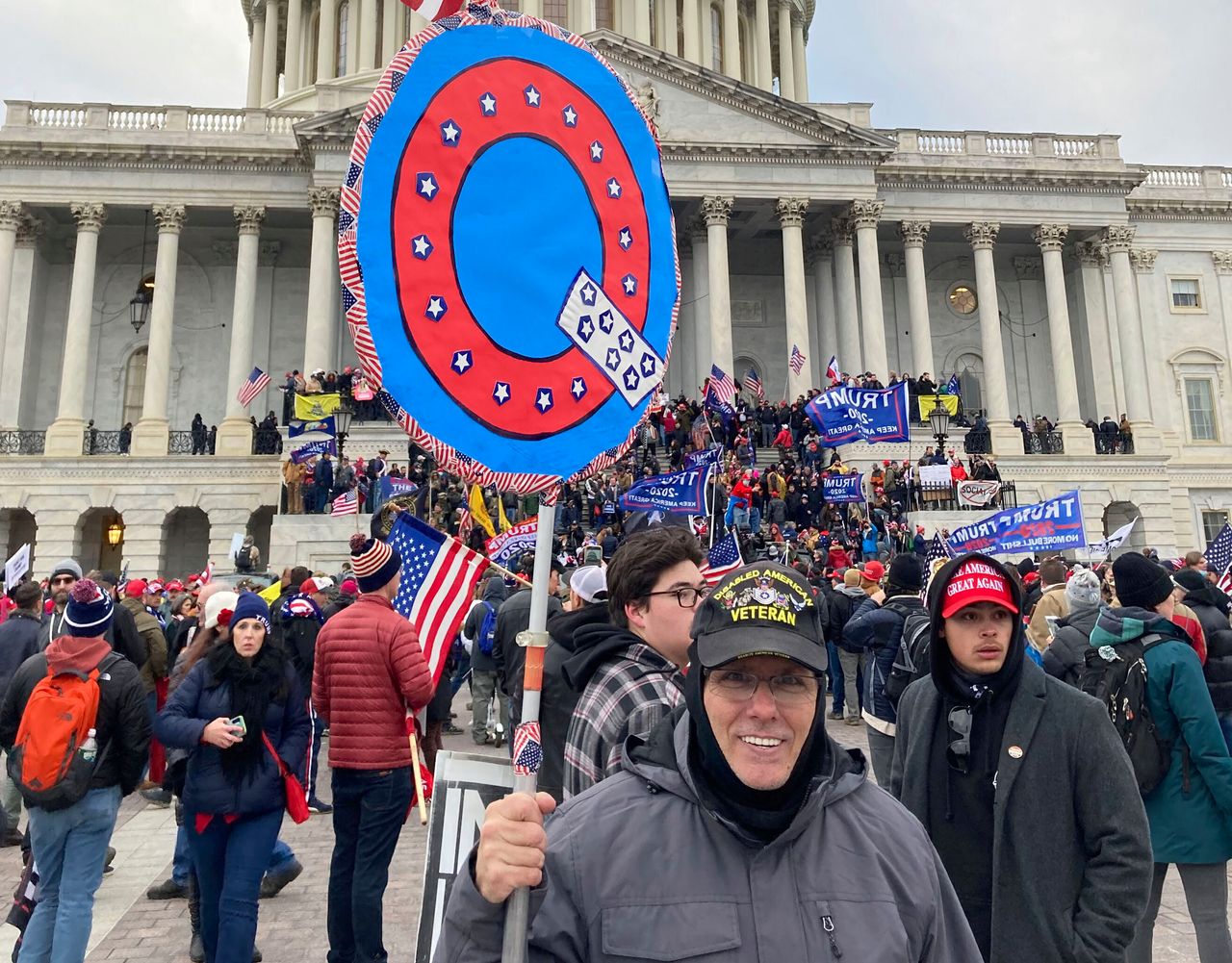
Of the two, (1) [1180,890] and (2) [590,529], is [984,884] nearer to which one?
(1) [1180,890]

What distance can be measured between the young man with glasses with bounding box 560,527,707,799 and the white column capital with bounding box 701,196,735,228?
3112 cm

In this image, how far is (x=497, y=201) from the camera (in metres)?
→ 2.95

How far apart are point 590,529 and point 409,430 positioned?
20647 mm

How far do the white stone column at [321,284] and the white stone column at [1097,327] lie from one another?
28.0 meters

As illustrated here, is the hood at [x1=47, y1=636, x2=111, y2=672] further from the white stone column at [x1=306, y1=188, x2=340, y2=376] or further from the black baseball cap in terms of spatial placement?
the white stone column at [x1=306, y1=188, x2=340, y2=376]

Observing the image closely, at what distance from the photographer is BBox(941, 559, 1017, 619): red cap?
11.1ft

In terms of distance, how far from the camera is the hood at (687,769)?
6.35 feet

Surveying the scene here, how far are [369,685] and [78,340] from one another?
3157 centimetres

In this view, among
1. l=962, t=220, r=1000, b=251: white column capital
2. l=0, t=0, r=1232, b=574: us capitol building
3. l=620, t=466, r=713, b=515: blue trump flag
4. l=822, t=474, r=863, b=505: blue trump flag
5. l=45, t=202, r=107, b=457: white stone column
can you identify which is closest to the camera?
l=620, t=466, r=713, b=515: blue trump flag

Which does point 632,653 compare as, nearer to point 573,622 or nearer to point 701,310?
point 573,622

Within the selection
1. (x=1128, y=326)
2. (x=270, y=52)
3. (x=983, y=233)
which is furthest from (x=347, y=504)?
(x=270, y=52)

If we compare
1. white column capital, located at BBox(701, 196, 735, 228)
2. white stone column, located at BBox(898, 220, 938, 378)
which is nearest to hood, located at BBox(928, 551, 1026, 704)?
white stone column, located at BBox(898, 220, 938, 378)

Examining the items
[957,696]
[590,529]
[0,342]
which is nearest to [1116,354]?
[590,529]

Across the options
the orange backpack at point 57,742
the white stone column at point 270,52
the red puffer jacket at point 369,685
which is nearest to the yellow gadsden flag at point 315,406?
the red puffer jacket at point 369,685
